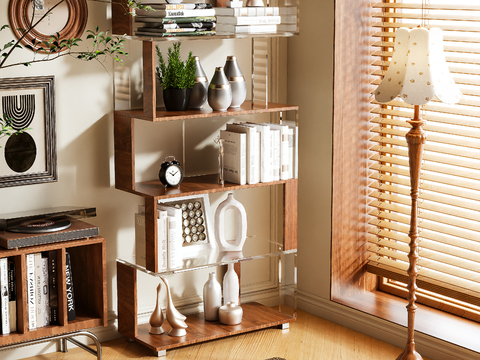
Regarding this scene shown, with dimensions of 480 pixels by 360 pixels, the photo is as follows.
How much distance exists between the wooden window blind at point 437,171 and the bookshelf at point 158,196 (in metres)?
0.48

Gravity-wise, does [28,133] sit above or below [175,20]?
below

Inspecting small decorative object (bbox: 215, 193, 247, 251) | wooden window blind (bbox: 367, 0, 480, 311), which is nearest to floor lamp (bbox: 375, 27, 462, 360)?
wooden window blind (bbox: 367, 0, 480, 311)

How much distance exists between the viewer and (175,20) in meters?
2.73

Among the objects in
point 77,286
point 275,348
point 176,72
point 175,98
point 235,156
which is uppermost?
point 176,72

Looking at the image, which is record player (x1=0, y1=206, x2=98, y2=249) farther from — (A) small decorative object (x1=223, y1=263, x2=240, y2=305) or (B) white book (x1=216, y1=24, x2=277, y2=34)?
(B) white book (x1=216, y1=24, x2=277, y2=34)

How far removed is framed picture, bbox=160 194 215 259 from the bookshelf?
0.34ft

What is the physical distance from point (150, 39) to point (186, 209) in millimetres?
836

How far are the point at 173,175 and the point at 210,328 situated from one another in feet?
2.53

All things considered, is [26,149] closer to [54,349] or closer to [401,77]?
[54,349]

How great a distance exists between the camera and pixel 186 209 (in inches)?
123

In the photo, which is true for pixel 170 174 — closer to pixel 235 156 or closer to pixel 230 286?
pixel 235 156

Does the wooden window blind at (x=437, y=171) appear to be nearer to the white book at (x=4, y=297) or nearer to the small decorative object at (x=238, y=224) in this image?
the small decorative object at (x=238, y=224)

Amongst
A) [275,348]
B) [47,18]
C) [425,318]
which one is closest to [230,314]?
[275,348]

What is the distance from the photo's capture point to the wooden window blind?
2.96 meters
